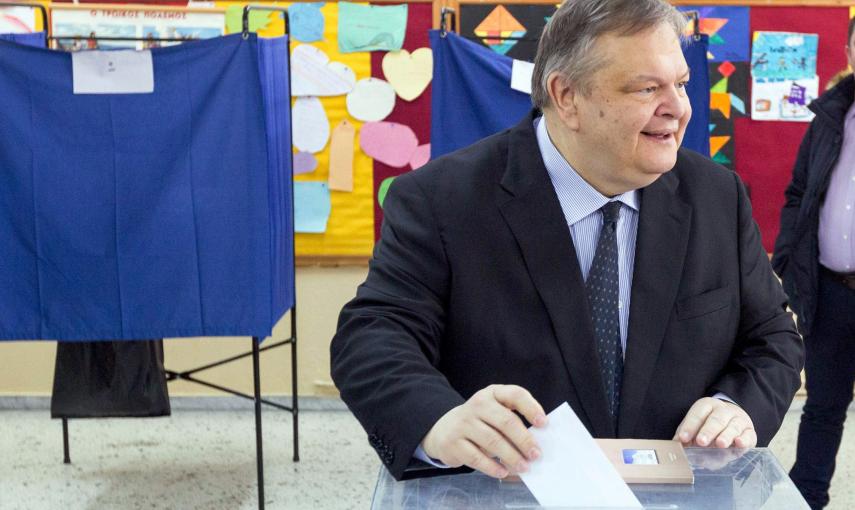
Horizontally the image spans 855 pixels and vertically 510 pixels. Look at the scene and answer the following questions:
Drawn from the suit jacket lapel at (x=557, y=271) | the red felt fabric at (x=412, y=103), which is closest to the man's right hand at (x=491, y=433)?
the suit jacket lapel at (x=557, y=271)

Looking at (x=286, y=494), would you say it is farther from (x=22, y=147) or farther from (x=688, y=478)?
(x=688, y=478)

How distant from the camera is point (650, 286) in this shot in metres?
1.36

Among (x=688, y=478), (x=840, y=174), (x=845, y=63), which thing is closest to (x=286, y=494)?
(x=840, y=174)

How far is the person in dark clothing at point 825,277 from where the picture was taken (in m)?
2.71

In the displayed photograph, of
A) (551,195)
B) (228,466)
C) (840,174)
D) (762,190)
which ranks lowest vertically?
(228,466)

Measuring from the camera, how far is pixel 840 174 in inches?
108

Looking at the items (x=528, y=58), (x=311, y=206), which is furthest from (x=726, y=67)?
(x=311, y=206)

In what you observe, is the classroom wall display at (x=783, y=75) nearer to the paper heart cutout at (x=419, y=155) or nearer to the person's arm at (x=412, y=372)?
the paper heart cutout at (x=419, y=155)

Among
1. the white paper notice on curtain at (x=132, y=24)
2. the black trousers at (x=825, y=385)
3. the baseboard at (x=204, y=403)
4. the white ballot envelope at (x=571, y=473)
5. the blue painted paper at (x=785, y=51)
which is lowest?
the baseboard at (x=204, y=403)

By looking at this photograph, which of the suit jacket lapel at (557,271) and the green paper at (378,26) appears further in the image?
the green paper at (378,26)

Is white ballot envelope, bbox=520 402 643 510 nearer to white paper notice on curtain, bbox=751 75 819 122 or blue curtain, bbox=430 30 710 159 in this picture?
blue curtain, bbox=430 30 710 159

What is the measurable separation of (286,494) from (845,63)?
2731mm

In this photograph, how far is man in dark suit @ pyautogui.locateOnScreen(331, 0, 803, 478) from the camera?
1.29 metres

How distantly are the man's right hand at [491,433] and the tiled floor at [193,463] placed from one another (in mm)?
2193
